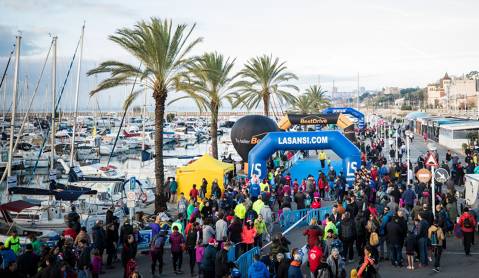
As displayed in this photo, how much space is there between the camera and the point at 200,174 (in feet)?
81.5

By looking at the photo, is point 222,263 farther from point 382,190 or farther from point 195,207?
point 382,190

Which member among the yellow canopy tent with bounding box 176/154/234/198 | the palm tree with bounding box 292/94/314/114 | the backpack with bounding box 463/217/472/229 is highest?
the palm tree with bounding box 292/94/314/114

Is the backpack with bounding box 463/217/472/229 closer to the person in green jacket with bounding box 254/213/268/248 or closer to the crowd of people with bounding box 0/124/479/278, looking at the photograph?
the crowd of people with bounding box 0/124/479/278

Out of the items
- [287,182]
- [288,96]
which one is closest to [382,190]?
[287,182]

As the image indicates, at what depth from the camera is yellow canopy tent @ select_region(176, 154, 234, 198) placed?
2486cm

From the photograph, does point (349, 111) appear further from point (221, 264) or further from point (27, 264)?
point (27, 264)

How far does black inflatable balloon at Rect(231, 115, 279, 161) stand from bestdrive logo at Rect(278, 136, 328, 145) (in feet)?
17.5

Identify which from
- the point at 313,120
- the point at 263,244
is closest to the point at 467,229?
the point at 263,244

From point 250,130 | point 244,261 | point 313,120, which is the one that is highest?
point 313,120

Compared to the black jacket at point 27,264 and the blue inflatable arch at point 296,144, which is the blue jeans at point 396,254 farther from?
the blue inflatable arch at point 296,144

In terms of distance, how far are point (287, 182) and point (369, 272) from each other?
13.2 metres

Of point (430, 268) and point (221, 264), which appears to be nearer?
point (221, 264)

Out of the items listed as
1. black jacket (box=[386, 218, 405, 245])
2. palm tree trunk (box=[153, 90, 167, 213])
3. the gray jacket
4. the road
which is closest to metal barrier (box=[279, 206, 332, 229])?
the road

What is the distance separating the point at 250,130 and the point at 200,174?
283 inches
